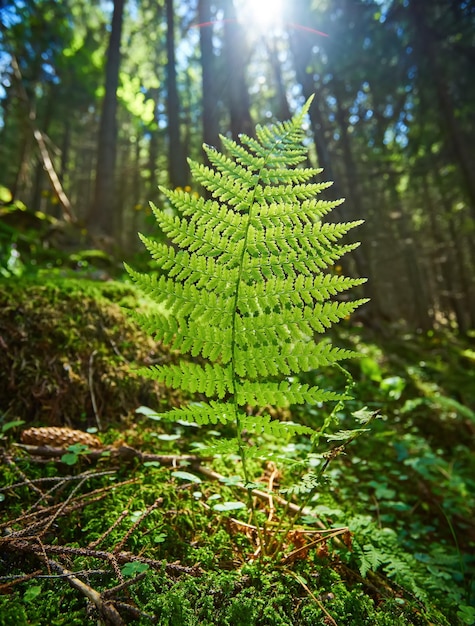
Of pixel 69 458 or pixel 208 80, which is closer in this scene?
pixel 69 458

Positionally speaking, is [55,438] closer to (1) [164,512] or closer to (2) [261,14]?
(1) [164,512]

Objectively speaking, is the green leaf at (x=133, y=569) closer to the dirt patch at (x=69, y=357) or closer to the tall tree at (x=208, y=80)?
the dirt patch at (x=69, y=357)

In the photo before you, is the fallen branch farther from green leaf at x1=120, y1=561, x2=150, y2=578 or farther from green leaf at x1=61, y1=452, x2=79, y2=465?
green leaf at x1=120, y1=561, x2=150, y2=578

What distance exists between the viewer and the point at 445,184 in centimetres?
1099

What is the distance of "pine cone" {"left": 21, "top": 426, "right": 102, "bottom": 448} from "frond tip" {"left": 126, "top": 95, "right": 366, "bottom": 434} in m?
0.83

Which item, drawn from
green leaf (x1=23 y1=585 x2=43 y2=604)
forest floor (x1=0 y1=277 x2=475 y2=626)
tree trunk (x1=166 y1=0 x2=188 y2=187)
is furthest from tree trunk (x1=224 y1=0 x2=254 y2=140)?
green leaf (x1=23 y1=585 x2=43 y2=604)

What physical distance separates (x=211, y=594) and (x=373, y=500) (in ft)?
4.37

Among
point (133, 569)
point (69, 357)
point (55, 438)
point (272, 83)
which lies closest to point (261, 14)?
point (272, 83)

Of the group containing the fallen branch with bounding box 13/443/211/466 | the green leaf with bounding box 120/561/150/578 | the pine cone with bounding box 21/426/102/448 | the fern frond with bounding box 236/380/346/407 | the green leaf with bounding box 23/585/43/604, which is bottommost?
the green leaf with bounding box 120/561/150/578

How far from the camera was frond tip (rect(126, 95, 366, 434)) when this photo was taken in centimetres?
116

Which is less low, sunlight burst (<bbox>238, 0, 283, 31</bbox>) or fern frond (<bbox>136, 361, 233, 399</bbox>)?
sunlight burst (<bbox>238, 0, 283, 31</bbox>)

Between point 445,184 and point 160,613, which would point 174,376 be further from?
point 445,184

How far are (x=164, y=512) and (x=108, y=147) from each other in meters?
10.2

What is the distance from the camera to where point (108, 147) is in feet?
32.2
